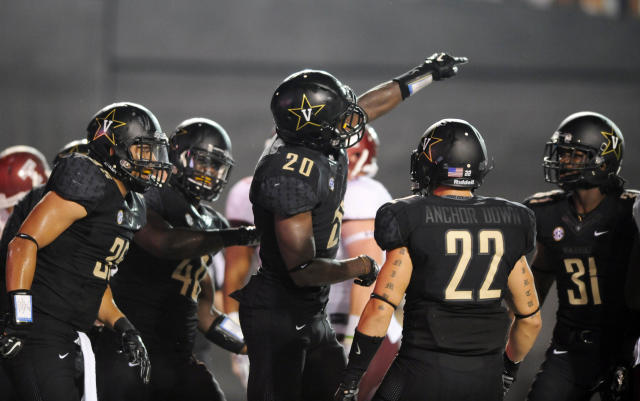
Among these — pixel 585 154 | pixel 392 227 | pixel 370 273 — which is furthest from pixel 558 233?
pixel 392 227

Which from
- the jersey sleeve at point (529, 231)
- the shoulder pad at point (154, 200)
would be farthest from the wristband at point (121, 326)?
the jersey sleeve at point (529, 231)

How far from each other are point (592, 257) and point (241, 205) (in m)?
1.95

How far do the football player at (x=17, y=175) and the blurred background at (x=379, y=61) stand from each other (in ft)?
9.33

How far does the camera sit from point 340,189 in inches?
128

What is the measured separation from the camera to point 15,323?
2924 millimetres

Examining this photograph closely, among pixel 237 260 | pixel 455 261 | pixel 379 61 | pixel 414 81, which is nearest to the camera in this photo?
pixel 455 261

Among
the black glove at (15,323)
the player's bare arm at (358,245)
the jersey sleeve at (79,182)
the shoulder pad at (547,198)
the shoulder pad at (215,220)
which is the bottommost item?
the black glove at (15,323)

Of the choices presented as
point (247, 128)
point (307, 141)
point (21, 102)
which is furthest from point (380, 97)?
point (21, 102)

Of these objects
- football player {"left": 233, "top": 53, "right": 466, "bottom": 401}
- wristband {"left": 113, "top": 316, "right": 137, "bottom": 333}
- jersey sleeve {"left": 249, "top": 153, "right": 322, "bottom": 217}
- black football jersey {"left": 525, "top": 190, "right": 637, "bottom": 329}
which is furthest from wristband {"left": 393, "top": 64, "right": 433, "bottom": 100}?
wristband {"left": 113, "top": 316, "right": 137, "bottom": 333}

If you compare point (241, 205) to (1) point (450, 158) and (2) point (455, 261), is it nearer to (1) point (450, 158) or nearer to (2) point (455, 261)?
(1) point (450, 158)

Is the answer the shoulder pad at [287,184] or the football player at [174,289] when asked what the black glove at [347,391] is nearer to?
the shoulder pad at [287,184]

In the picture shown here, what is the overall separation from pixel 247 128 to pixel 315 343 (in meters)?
4.79

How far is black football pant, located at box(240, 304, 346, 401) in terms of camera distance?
123 inches

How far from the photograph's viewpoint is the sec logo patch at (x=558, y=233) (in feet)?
12.0
